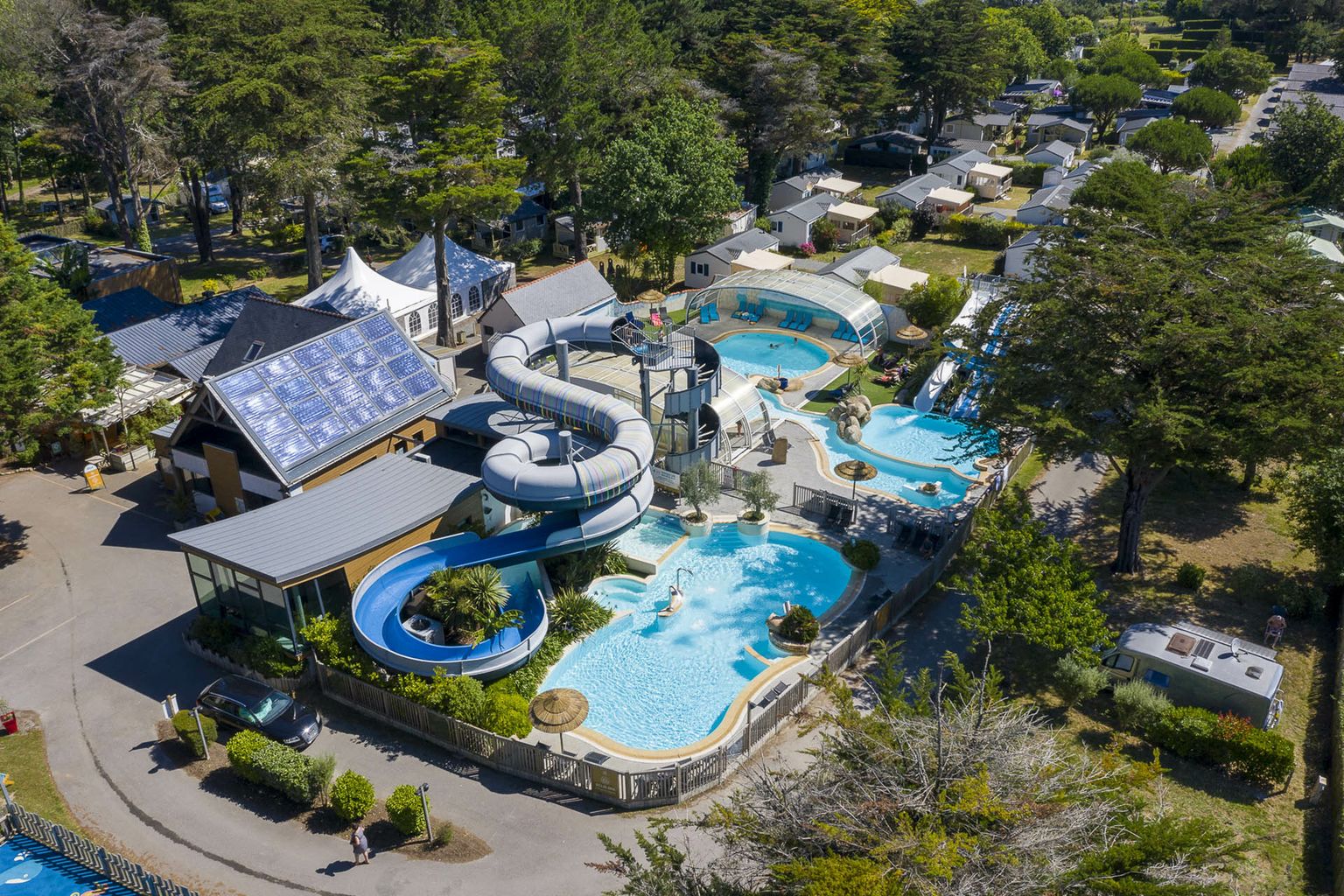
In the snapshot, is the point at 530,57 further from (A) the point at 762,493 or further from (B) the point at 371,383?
(A) the point at 762,493

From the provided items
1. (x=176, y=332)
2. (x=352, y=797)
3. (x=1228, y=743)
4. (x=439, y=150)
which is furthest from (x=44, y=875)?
(x=439, y=150)

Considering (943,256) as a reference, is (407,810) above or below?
above

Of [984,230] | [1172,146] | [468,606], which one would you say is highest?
[1172,146]

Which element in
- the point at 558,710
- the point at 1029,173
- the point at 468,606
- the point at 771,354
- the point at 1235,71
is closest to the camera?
the point at 558,710

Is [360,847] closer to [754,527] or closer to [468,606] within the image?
[468,606]

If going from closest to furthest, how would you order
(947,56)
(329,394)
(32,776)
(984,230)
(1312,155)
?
(32,776)
(329,394)
(1312,155)
(984,230)
(947,56)

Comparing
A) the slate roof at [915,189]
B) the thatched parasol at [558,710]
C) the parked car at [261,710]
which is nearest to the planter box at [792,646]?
the thatched parasol at [558,710]
